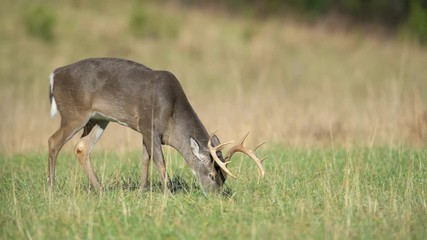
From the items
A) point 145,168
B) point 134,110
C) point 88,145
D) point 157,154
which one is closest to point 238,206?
point 157,154

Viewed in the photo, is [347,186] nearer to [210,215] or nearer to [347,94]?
[210,215]

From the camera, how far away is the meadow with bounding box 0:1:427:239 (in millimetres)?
6738

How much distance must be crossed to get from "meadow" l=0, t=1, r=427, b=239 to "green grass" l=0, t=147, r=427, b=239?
2 centimetres

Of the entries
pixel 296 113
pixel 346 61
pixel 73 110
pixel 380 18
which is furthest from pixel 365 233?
pixel 380 18

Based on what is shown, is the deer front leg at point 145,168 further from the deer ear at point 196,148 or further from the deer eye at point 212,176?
the deer eye at point 212,176

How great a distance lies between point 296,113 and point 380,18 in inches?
593

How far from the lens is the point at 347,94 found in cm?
1933

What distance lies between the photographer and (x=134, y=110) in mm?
8781

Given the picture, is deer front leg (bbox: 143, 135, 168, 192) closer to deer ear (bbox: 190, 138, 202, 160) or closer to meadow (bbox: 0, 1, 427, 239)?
meadow (bbox: 0, 1, 427, 239)

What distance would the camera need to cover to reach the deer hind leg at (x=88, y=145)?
9015 millimetres

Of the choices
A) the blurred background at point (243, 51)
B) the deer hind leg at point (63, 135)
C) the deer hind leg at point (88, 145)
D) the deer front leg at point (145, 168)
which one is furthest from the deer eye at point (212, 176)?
the blurred background at point (243, 51)

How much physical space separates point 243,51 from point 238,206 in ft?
56.3

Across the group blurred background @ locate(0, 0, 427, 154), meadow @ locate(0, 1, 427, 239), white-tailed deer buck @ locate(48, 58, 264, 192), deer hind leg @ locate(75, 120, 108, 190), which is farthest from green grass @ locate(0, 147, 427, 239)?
blurred background @ locate(0, 0, 427, 154)

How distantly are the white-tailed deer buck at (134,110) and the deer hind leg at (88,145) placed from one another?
0.01 metres
